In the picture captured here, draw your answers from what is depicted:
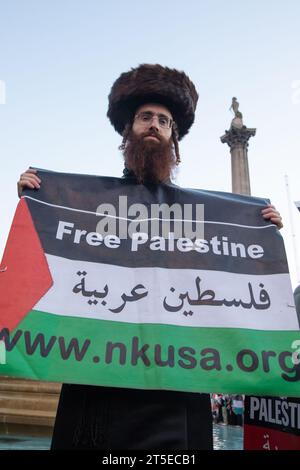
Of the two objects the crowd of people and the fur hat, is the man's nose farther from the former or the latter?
the crowd of people

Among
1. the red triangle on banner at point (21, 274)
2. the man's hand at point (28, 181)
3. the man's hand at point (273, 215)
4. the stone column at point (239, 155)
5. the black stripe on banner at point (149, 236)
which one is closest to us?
the red triangle on banner at point (21, 274)

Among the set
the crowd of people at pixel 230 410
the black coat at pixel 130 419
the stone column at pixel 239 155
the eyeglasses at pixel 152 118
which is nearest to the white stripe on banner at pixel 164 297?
the black coat at pixel 130 419

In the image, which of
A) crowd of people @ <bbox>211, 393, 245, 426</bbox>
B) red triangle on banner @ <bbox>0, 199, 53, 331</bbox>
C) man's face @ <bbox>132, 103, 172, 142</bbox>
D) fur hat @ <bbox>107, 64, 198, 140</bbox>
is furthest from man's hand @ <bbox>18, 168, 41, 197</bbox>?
crowd of people @ <bbox>211, 393, 245, 426</bbox>

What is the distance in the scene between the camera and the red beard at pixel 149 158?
2.54m

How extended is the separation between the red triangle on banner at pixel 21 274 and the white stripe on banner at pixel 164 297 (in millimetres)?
45

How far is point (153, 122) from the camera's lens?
2.67m

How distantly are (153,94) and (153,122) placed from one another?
258 mm

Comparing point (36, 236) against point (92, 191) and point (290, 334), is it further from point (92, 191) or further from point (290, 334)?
point (290, 334)

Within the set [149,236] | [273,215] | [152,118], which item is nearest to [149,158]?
[152,118]

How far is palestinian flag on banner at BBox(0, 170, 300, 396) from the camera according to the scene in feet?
6.20

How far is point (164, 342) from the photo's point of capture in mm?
1961

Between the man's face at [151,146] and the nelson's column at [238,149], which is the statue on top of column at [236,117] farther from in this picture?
the man's face at [151,146]
